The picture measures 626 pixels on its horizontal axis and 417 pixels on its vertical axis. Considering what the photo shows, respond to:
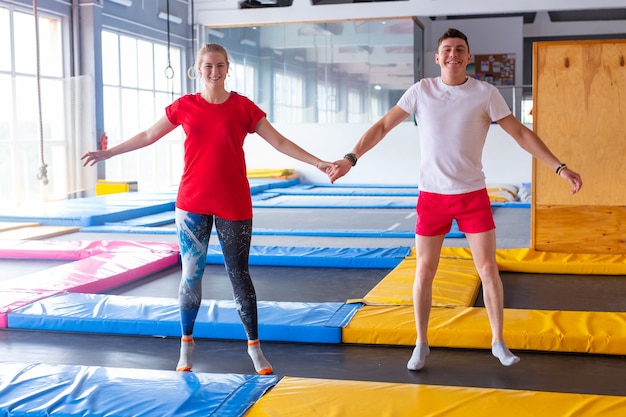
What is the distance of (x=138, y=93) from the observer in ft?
41.6

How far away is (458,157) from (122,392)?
4.82 feet

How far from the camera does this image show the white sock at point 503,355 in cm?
281

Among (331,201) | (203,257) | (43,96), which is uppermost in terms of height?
(43,96)

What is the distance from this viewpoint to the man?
2.75m

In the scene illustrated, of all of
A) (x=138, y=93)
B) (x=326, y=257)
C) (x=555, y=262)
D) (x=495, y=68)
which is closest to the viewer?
(x=555, y=262)

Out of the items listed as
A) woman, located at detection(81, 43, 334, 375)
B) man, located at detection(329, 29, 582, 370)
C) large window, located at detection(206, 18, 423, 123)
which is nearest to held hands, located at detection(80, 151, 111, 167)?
woman, located at detection(81, 43, 334, 375)

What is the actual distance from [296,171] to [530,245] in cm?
908

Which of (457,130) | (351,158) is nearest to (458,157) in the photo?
(457,130)

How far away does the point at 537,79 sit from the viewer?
5.20 meters

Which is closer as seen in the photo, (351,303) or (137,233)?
(351,303)

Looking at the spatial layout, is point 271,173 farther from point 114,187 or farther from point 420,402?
point 420,402

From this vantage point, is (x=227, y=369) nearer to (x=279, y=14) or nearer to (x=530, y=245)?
(x=530, y=245)

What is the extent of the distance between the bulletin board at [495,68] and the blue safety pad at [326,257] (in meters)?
9.81

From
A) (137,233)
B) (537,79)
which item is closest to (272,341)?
(537,79)
